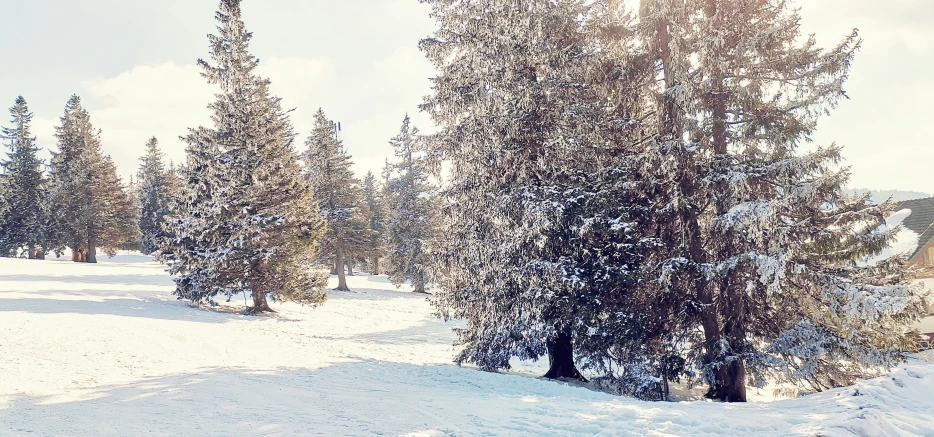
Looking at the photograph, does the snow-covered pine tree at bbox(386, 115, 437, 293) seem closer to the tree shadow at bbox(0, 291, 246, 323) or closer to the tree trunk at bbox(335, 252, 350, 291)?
the tree trunk at bbox(335, 252, 350, 291)

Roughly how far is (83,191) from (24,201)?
26.4ft

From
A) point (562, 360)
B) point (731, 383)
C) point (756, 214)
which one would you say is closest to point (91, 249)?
point (562, 360)

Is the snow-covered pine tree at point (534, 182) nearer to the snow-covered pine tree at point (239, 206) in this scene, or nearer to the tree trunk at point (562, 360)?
the tree trunk at point (562, 360)

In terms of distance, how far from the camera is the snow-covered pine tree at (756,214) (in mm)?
10875

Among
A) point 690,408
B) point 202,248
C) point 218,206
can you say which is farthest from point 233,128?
point 690,408

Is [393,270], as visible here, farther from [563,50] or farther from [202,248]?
[563,50]

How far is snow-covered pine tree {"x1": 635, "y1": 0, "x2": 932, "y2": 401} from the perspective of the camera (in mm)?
10875

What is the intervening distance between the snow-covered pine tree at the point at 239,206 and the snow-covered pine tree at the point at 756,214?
595 inches

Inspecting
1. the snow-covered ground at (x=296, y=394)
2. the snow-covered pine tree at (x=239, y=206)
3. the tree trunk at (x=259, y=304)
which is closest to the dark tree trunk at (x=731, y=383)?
the snow-covered ground at (x=296, y=394)

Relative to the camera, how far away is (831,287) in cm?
1080

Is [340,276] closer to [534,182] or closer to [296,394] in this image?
[534,182]

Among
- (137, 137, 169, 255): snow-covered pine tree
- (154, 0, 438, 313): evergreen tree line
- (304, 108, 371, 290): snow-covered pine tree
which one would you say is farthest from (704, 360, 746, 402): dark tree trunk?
(137, 137, 169, 255): snow-covered pine tree

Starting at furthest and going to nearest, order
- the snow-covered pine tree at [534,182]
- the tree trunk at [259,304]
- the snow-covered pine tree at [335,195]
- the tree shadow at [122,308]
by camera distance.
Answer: the snow-covered pine tree at [335,195]
the tree trunk at [259,304]
the tree shadow at [122,308]
the snow-covered pine tree at [534,182]

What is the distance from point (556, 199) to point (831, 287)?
6249 millimetres
